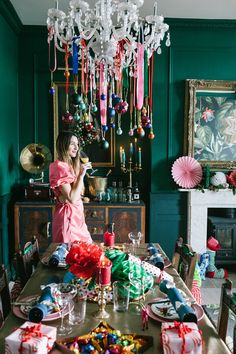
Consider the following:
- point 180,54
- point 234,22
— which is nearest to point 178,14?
point 180,54

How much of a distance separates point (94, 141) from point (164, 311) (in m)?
3.00

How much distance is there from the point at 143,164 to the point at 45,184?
1.31 metres

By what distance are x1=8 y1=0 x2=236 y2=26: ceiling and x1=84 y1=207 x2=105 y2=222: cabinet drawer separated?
7.31 feet

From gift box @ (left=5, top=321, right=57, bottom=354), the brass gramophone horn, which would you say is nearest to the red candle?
gift box @ (left=5, top=321, right=57, bottom=354)

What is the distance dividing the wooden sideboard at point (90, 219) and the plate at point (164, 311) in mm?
2216

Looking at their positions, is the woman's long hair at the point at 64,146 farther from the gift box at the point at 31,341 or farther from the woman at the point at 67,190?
the gift box at the point at 31,341

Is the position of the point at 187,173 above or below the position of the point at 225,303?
above

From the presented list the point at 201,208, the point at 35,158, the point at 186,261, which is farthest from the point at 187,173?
the point at 186,261

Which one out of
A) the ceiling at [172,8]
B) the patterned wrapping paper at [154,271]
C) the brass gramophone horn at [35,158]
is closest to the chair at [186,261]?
the patterned wrapping paper at [154,271]

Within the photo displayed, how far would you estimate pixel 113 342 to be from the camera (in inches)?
46.9

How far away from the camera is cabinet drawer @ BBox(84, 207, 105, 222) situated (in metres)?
3.75

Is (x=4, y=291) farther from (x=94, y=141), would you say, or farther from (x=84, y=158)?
→ (x=94, y=141)

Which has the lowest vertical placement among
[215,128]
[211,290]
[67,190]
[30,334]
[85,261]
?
[211,290]

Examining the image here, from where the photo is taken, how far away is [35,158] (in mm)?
4000
